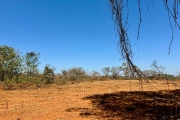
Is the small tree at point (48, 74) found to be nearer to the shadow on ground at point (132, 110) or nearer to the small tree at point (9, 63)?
the small tree at point (9, 63)

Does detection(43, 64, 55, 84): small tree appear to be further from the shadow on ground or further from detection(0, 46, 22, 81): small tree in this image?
the shadow on ground

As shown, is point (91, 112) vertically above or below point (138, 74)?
below

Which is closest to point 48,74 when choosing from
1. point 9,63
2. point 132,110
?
point 9,63

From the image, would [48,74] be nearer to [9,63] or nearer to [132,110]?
[9,63]

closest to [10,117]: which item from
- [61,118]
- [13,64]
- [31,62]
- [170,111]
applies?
[61,118]

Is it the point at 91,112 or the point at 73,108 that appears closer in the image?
the point at 91,112

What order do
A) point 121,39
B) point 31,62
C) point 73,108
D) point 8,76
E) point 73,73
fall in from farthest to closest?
point 73,73, point 31,62, point 8,76, point 73,108, point 121,39

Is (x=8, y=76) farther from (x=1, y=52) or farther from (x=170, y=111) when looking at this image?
(x=170, y=111)

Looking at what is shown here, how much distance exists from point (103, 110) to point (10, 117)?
8.19ft

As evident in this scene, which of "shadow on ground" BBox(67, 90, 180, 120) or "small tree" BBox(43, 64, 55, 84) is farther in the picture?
"small tree" BBox(43, 64, 55, 84)

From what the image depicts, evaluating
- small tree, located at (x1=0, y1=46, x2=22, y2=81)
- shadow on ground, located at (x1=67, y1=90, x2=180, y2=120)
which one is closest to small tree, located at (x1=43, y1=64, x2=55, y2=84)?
small tree, located at (x1=0, y1=46, x2=22, y2=81)

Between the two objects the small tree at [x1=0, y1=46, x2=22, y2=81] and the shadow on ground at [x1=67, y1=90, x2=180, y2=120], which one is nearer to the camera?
the shadow on ground at [x1=67, y1=90, x2=180, y2=120]

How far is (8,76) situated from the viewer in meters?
19.5

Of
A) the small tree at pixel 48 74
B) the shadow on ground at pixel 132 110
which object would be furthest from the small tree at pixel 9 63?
the shadow on ground at pixel 132 110
